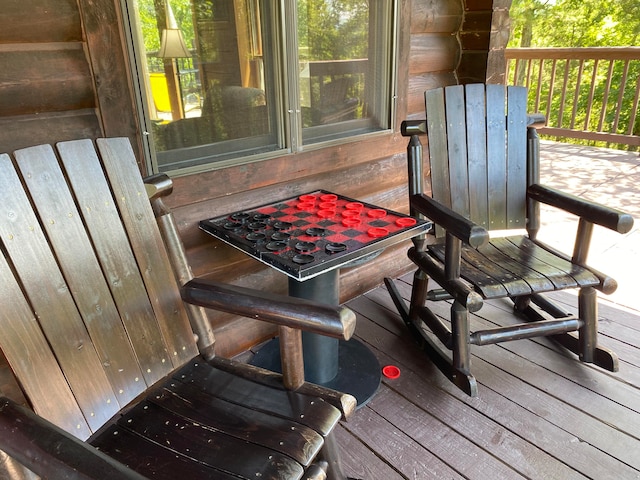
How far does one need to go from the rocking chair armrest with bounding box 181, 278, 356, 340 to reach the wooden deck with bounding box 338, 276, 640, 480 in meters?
0.66

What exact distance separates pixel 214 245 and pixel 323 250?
54cm

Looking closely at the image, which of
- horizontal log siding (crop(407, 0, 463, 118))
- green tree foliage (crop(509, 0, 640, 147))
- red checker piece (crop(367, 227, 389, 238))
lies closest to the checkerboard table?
red checker piece (crop(367, 227, 389, 238))

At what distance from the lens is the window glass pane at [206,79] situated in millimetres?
1375

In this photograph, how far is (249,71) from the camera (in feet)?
5.16

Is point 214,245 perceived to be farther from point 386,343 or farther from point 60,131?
point 386,343

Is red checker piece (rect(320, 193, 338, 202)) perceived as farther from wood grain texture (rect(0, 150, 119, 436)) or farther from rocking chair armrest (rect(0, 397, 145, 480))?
rocking chair armrest (rect(0, 397, 145, 480))

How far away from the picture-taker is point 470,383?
150 centimetres

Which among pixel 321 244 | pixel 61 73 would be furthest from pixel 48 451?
pixel 61 73

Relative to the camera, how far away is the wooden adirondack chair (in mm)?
864

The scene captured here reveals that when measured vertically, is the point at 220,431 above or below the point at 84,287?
below

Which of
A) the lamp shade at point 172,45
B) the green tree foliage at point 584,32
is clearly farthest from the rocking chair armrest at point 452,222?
the green tree foliage at point 584,32

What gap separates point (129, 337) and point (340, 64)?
137cm

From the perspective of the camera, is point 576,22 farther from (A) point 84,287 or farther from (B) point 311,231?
(A) point 84,287

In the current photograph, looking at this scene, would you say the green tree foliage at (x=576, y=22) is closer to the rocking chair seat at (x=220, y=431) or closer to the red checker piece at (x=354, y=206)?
the red checker piece at (x=354, y=206)
